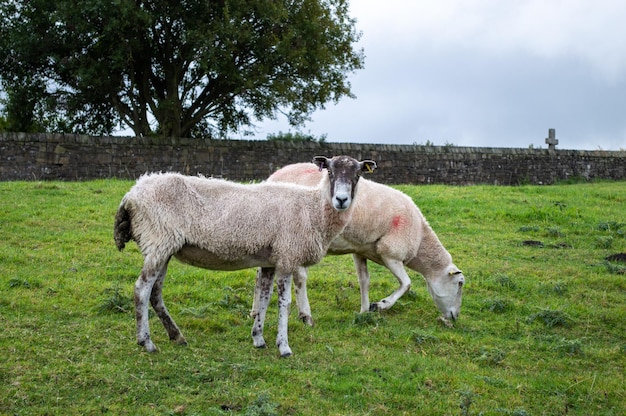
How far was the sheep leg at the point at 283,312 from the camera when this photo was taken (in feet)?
24.3

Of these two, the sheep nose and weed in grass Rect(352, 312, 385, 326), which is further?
weed in grass Rect(352, 312, 385, 326)

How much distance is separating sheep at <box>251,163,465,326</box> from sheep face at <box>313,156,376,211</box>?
163 cm

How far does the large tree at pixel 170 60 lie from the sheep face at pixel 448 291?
1495 centimetres

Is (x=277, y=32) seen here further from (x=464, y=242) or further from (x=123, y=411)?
(x=123, y=411)

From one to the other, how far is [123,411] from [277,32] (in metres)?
20.7

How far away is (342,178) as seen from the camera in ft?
25.0

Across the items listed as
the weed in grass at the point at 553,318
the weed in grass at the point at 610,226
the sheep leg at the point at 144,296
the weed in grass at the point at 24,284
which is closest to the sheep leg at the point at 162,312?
the sheep leg at the point at 144,296

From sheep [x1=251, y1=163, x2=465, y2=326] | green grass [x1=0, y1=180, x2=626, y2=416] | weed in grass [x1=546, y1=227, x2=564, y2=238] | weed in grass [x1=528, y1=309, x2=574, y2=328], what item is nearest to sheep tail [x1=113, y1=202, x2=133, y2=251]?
green grass [x1=0, y1=180, x2=626, y2=416]

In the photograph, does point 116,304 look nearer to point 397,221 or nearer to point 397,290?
point 397,290

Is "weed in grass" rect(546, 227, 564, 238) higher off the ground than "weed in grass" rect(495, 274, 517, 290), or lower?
higher

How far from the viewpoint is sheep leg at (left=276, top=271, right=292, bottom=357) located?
7410 millimetres

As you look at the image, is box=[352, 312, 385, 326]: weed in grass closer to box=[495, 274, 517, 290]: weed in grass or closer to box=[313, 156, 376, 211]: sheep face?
box=[313, 156, 376, 211]: sheep face

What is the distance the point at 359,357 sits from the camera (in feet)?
24.7

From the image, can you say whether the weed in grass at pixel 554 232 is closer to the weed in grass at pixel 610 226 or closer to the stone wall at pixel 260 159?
the weed in grass at pixel 610 226
